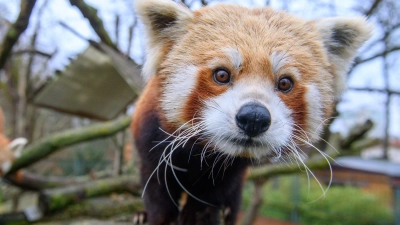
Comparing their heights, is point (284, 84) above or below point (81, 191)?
above

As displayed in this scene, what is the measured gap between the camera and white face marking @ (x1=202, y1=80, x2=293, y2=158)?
1233mm

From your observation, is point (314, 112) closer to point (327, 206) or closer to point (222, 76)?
point (222, 76)

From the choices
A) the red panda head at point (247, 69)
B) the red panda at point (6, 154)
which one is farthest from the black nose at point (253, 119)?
the red panda at point (6, 154)

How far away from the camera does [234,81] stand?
1316mm

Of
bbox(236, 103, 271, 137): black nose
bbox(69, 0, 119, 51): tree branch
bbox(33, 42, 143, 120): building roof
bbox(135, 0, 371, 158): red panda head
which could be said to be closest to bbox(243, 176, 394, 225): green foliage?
bbox(33, 42, 143, 120): building roof

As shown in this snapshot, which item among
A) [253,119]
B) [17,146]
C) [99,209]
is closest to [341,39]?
[253,119]

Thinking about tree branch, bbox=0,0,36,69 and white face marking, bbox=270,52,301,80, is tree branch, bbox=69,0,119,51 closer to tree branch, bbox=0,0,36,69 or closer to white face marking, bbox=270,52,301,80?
tree branch, bbox=0,0,36,69

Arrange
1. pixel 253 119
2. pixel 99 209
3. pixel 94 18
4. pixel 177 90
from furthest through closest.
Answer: pixel 99 209 < pixel 94 18 < pixel 177 90 < pixel 253 119

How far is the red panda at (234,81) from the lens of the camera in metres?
1.28

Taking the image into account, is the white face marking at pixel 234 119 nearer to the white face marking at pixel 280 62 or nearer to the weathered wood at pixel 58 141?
the white face marking at pixel 280 62

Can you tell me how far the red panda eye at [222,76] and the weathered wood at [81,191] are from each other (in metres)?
3.00

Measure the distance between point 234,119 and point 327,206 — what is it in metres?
8.29

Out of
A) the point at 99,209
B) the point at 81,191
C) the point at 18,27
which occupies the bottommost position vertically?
the point at 99,209

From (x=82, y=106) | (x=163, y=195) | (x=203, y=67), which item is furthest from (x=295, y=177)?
(x=203, y=67)
